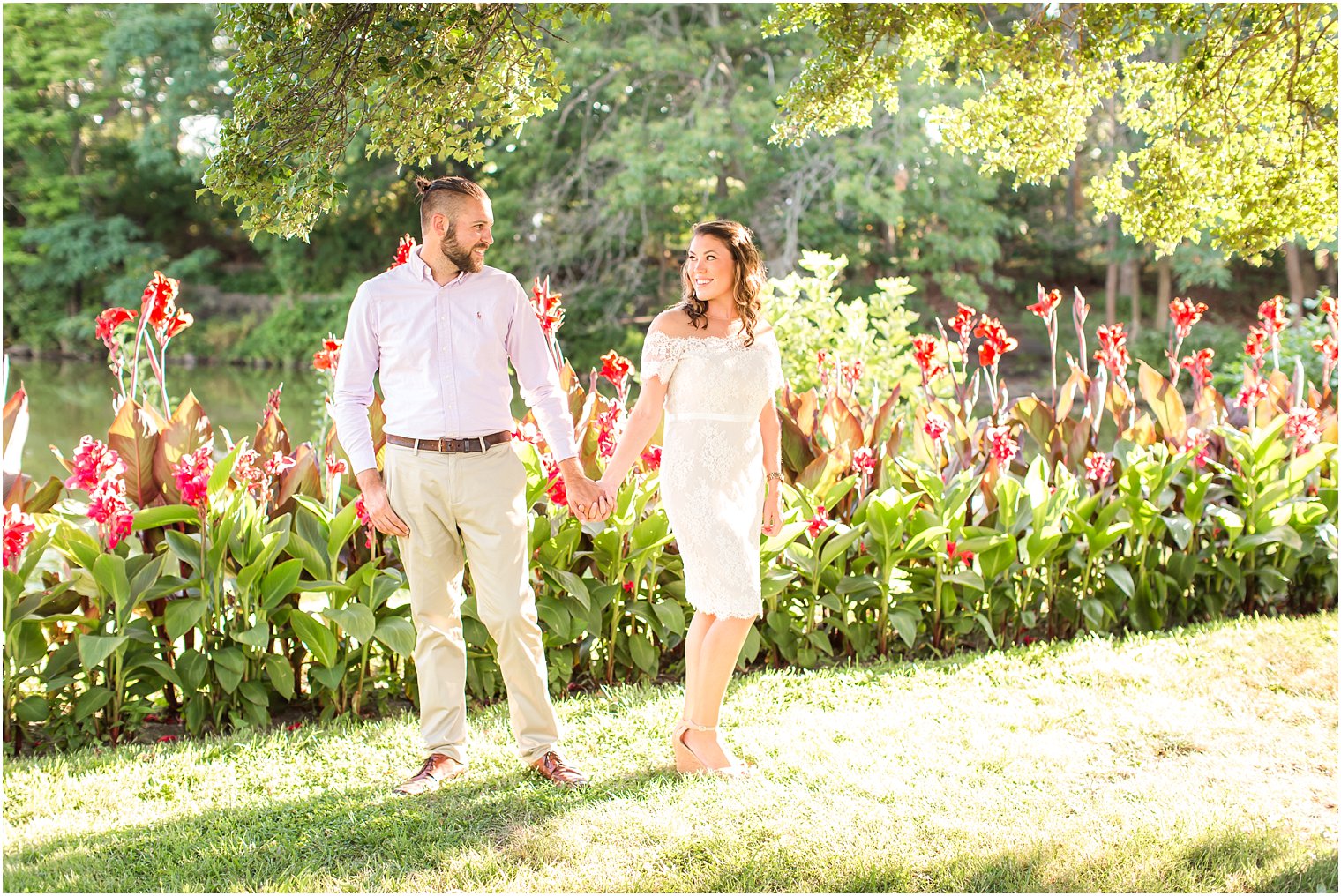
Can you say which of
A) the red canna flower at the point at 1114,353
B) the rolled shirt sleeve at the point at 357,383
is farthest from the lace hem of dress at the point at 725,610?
the red canna flower at the point at 1114,353

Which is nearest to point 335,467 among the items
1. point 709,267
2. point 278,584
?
point 278,584

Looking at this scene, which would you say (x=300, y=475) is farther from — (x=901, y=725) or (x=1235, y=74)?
(x=1235, y=74)

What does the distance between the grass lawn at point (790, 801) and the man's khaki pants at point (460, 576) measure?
0.20 meters

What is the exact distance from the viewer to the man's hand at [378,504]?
3195 mm

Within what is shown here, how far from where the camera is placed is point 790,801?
10.6 feet

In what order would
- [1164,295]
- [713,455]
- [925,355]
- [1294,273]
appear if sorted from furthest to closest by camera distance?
[1164,295]
[1294,273]
[925,355]
[713,455]

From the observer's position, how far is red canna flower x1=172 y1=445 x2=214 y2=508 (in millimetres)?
3797

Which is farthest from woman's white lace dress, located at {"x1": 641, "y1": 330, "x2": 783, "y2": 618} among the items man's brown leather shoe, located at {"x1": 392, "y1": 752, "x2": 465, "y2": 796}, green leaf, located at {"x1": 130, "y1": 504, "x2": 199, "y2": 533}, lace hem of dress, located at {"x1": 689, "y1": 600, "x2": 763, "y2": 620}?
green leaf, located at {"x1": 130, "y1": 504, "x2": 199, "y2": 533}

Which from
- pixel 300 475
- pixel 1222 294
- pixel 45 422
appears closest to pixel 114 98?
pixel 45 422

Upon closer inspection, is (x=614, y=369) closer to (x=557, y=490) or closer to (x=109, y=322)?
(x=557, y=490)

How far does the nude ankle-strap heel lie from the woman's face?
1.24 metres

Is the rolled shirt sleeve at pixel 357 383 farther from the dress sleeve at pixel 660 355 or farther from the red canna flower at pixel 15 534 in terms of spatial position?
the red canna flower at pixel 15 534

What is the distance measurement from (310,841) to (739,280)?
1.90m

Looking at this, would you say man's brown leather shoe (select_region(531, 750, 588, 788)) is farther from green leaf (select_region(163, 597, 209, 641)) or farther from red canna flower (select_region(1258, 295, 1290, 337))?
red canna flower (select_region(1258, 295, 1290, 337))
